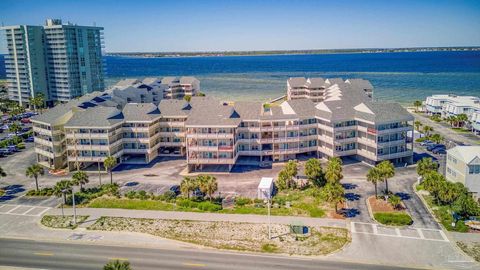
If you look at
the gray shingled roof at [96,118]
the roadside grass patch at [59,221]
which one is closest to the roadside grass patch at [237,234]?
the roadside grass patch at [59,221]

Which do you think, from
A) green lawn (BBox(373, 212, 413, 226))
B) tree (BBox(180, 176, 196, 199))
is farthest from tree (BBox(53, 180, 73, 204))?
green lawn (BBox(373, 212, 413, 226))

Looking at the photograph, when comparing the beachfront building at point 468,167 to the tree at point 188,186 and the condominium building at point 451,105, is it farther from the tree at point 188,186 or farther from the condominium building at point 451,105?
the condominium building at point 451,105

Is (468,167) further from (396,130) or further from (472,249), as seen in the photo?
(396,130)

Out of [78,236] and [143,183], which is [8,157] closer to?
[143,183]

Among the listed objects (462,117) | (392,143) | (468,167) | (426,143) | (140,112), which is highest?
(140,112)

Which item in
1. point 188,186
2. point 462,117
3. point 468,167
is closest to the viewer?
point 468,167

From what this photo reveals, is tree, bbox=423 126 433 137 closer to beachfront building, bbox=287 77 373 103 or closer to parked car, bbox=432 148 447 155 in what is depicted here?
parked car, bbox=432 148 447 155

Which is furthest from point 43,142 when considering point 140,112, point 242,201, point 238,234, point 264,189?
point 238,234
